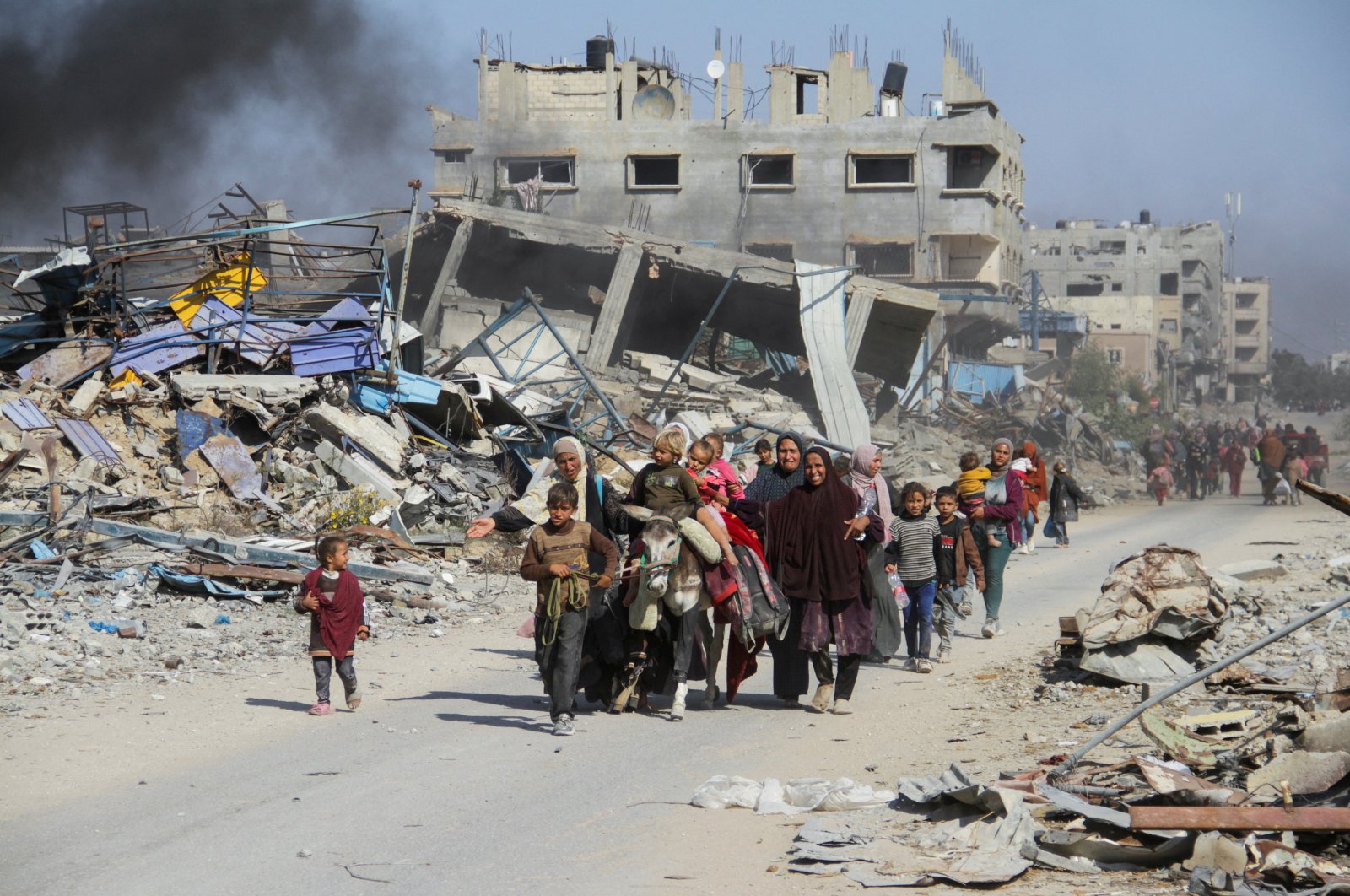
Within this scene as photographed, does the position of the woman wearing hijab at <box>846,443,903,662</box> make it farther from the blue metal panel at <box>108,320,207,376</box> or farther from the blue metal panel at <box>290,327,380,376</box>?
the blue metal panel at <box>108,320,207,376</box>

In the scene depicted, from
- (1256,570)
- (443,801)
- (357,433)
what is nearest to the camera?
(443,801)

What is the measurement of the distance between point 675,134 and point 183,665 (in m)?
42.5

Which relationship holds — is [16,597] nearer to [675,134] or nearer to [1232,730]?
[1232,730]

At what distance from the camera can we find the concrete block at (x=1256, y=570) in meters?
13.7

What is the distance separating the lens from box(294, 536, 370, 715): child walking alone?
25.6ft

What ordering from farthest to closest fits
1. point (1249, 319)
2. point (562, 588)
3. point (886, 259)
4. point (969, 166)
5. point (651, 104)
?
point (1249, 319) → point (651, 104) → point (886, 259) → point (969, 166) → point (562, 588)

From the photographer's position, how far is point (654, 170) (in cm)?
5044

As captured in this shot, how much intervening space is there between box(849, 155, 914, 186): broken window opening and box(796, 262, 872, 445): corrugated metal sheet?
21260 millimetres

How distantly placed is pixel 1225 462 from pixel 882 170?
62.9ft

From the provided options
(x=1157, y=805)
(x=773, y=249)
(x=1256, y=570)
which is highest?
(x=773, y=249)

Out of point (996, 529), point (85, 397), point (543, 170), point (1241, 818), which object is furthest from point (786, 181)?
point (1241, 818)

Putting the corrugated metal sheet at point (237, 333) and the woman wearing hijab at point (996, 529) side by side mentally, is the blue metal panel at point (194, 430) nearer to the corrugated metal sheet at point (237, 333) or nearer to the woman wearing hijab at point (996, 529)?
the corrugated metal sheet at point (237, 333)

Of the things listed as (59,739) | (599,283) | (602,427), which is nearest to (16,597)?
(59,739)

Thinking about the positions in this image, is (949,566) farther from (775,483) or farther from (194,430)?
(194,430)
